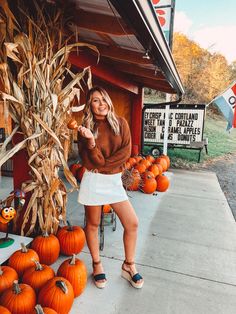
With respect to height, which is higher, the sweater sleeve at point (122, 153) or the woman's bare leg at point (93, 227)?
the sweater sleeve at point (122, 153)

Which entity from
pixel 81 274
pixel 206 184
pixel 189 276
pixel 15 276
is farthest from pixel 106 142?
pixel 206 184

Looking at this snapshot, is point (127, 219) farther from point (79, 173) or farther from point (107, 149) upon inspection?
point (79, 173)

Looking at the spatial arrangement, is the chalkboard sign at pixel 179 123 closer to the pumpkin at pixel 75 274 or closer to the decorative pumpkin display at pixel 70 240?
the decorative pumpkin display at pixel 70 240

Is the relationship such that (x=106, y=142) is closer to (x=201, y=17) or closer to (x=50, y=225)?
(x=50, y=225)

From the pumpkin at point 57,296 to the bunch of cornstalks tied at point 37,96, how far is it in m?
0.76

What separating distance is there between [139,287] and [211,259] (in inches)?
36.1

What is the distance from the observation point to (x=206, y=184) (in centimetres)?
563

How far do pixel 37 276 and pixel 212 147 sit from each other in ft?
42.7

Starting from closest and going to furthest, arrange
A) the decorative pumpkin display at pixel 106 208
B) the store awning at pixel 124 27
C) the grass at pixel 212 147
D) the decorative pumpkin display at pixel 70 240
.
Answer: the store awning at pixel 124 27, the decorative pumpkin display at pixel 70 240, the decorative pumpkin display at pixel 106 208, the grass at pixel 212 147

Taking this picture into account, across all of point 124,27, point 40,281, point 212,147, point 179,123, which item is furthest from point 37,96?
point 212,147

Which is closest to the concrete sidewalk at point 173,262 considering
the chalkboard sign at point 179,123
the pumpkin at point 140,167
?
the pumpkin at point 140,167

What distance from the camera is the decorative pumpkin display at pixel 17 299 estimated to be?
5.15 ft

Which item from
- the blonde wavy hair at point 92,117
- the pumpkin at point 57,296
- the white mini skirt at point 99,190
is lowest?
the pumpkin at point 57,296

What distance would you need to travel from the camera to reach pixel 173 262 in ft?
8.24
